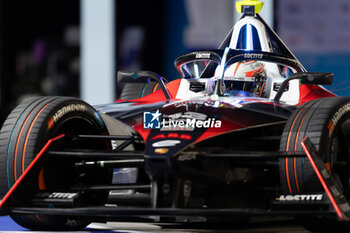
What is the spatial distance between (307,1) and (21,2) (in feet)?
15.7

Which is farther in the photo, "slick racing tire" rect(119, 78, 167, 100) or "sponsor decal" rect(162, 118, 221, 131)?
"slick racing tire" rect(119, 78, 167, 100)

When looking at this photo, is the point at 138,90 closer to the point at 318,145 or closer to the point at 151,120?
the point at 151,120

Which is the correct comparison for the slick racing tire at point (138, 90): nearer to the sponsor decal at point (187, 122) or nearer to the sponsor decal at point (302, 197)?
the sponsor decal at point (187, 122)

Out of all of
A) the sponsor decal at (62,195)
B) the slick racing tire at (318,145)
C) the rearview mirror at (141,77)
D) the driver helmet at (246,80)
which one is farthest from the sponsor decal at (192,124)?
the driver helmet at (246,80)

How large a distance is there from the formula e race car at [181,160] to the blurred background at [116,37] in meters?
6.84

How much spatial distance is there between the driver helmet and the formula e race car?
45 cm

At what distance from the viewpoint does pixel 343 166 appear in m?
4.98

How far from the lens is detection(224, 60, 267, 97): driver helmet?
6.25 meters

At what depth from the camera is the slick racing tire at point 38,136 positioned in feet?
16.1

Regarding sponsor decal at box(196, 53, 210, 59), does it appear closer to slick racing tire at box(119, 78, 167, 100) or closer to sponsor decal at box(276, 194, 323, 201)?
slick racing tire at box(119, 78, 167, 100)

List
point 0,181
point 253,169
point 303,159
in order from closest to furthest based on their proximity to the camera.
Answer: point 303,159
point 0,181
point 253,169

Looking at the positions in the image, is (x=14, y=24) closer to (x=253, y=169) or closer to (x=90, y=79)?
(x=90, y=79)

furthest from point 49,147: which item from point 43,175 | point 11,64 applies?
point 11,64

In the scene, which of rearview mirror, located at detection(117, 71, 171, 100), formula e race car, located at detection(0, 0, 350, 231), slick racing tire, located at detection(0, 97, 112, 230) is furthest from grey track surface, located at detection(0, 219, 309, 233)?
rearview mirror, located at detection(117, 71, 171, 100)
